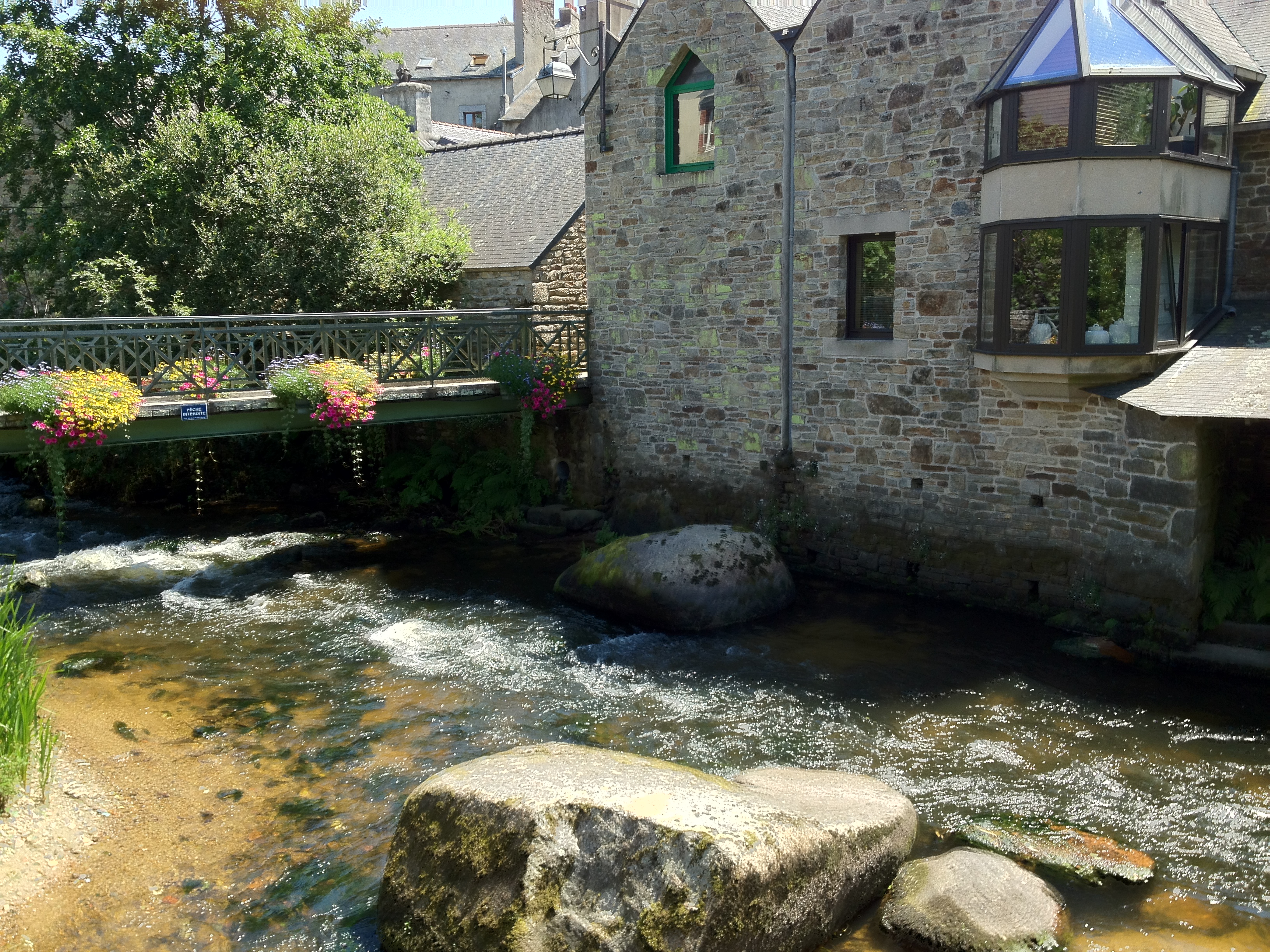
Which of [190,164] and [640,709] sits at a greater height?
[190,164]


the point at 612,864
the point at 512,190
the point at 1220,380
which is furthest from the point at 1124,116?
the point at 512,190

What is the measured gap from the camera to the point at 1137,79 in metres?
8.98

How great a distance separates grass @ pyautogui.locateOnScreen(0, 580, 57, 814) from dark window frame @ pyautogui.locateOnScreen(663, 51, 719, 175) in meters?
9.23

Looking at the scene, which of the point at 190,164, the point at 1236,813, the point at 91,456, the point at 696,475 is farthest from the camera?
the point at 91,456

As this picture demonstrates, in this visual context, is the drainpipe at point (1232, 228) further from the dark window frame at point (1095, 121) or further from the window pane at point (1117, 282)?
the window pane at point (1117, 282)

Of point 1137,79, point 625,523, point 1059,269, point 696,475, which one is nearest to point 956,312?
point 1059,269

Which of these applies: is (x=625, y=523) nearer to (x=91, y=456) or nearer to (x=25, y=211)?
(x=91, y=456)

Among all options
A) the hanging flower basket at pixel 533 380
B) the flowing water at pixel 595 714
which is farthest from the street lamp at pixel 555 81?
the flowing water at pixel 595 714

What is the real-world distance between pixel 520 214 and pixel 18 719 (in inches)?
484

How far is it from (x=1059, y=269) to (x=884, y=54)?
3.26m

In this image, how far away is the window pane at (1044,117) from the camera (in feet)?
30.3

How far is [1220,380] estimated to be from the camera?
351 inches

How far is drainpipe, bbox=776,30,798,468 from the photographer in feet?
38.8

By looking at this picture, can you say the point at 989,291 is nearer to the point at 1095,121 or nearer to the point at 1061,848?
the point at 1095,121
